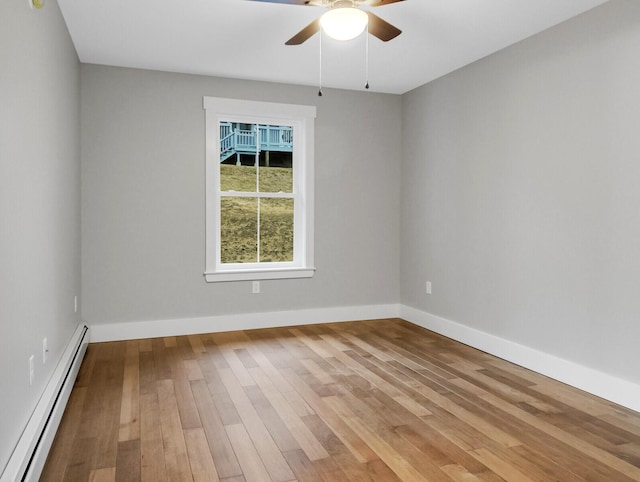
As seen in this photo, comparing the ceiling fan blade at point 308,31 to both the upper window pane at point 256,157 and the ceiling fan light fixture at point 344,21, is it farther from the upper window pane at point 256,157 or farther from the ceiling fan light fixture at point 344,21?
the upper window pane at point 256,157

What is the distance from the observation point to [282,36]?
3.65 meters

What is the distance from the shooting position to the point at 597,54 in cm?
313

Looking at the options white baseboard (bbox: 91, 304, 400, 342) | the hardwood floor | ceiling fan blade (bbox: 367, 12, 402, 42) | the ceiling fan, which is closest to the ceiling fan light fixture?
the ceiling fan

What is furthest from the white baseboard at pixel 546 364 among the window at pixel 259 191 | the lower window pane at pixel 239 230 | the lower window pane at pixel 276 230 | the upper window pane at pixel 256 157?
the upper window pane at pixel 256 157

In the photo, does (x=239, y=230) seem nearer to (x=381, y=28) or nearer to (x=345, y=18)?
(x=381, y=28)

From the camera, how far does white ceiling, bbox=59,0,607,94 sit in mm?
3145

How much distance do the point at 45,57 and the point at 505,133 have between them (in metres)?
3.17

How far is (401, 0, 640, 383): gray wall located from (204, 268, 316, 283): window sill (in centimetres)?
127

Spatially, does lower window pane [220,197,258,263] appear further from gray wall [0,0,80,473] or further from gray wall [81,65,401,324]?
gray wall [0,0,80,473]

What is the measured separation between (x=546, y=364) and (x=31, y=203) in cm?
333

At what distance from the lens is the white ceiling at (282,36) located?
3145 millimetres

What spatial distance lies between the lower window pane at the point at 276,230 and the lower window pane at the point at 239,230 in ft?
0.27

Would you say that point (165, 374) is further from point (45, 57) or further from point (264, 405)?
point (45, 57)

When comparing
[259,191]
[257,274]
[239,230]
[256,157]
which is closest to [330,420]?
[257,274]
